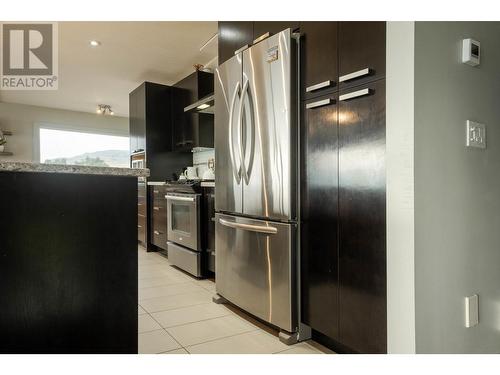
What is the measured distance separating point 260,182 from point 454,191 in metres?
1.09

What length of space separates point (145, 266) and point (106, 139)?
5180 mm

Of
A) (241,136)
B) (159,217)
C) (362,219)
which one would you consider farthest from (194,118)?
(362,219)

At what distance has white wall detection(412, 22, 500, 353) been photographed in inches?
54.5

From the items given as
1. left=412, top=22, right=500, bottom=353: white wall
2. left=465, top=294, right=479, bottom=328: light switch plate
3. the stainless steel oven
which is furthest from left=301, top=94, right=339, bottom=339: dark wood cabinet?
the stainless steel oven

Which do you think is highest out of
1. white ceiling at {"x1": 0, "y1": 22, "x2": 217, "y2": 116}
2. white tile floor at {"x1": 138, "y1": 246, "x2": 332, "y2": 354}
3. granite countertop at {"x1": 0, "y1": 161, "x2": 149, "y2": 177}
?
white ceiling at {"x1": 0, "y1": 22, "x2": 217, "y2": 116}

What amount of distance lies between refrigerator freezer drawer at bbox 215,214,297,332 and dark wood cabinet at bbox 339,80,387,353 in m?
0.35

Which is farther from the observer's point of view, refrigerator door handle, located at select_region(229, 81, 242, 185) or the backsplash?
the backsplash

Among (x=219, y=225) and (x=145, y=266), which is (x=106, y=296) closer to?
(x=219, y=225)

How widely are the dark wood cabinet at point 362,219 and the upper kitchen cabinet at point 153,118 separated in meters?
3.80

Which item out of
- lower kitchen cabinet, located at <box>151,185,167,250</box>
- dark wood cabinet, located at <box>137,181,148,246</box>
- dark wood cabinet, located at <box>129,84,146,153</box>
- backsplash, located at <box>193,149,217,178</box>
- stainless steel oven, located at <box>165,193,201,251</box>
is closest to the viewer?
stainless steel oven, located at <box>165,193,201,251</box>

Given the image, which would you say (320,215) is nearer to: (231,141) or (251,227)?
(251,227)

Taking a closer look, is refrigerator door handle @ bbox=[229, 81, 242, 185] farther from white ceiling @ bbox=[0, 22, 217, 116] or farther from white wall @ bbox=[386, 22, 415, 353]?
white ceiling @ bbox=[0, 22, 217, 116]

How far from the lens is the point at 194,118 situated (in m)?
4.56
